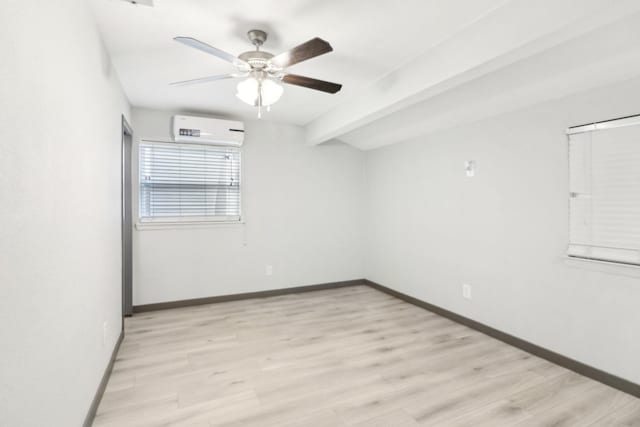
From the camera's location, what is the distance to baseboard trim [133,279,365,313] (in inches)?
155

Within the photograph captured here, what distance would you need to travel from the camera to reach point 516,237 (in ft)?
9.71

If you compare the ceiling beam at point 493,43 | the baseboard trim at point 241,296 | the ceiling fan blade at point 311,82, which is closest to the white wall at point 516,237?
the ceiling beam at point 493,43

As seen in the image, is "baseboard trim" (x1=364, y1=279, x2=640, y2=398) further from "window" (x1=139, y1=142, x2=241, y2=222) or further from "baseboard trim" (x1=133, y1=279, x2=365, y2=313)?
"window" (x1=139, y1=142, x2=241, y2=222)

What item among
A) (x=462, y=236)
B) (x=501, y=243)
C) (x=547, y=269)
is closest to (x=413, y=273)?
(x=462, y=236)

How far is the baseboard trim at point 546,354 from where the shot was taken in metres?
2.24

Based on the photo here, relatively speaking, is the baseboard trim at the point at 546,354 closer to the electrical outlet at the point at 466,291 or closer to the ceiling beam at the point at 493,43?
the electrical outlet at the point at 466,291

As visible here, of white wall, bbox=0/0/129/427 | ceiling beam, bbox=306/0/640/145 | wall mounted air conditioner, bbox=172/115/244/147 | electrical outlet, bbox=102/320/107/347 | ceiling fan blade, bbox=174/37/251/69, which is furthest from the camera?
wall mounted air conditioner, bbox=172/115/244/147

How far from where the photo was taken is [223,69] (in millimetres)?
2750

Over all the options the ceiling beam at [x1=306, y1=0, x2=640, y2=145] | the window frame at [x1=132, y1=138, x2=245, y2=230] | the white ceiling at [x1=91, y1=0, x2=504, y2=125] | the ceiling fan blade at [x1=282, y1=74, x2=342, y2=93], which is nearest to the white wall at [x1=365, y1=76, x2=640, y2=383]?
the ceiling beam at [x1=306, y1=0, x2=640, y2=145]

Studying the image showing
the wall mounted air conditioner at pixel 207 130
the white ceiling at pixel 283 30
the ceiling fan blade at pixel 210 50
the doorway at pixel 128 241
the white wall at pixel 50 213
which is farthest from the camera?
the wall mounted air conditioner at pixel 207 130

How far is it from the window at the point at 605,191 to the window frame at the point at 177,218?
354cm

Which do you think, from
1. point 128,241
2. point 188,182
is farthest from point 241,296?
point 188,182

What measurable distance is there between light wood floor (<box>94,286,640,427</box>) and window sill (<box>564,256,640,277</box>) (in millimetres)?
805

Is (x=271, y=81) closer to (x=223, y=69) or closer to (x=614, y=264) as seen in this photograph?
(x=223, y=69)
